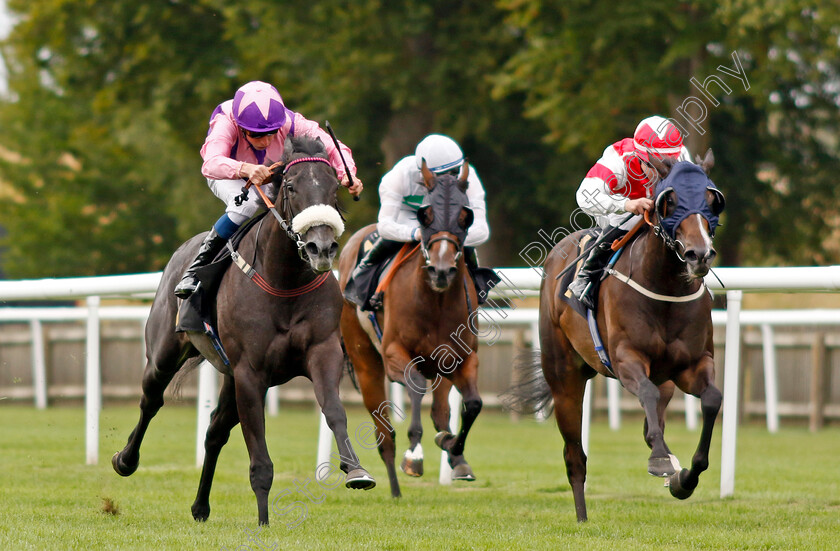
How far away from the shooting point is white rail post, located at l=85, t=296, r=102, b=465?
900 centimetres

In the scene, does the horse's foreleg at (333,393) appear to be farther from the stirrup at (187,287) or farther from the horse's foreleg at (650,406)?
the horse's foreleg at (650,406)

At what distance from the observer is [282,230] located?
19.1 ft

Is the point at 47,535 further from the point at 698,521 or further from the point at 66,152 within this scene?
the point at 66,152

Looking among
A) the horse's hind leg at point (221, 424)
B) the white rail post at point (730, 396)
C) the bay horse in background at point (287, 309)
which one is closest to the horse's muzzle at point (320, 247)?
the bay horse in background at point (287, 309)

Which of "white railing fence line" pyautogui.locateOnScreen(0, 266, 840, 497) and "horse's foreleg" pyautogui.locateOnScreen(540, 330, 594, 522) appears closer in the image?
"horse's foreleg" pyautogui.locateOnScreen(540, 330, 594, 522)

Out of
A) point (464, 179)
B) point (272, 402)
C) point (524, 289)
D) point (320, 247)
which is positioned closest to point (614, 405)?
point (272, 402)

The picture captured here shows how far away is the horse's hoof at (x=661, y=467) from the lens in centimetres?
537

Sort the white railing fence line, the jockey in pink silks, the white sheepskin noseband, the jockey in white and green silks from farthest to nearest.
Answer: the jockey in white and green silks < the white railing fence line < the jockey in pink silks < the white sheepskin noseband

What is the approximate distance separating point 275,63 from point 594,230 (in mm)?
14408

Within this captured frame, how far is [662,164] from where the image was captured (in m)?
5.92

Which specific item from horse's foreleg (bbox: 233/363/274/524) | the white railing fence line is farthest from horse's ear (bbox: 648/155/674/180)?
horse's foreleg (bbox: 233/363/274/524)

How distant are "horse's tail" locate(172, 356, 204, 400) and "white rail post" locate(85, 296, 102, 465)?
176 cm

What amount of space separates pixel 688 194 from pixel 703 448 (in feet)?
3.91

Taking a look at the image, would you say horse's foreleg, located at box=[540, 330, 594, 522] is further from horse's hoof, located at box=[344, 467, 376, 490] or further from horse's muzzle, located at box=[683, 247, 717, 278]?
horse's hoof, located at box=[344, 467, 376, 490]
